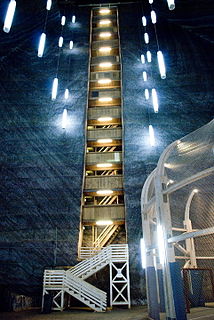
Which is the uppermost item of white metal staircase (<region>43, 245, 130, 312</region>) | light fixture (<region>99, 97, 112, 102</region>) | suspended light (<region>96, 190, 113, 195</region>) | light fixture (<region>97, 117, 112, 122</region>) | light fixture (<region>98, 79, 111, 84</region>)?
light fixture (<region>98, 79, 111, 84</region>)

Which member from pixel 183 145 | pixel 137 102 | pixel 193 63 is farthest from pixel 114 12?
pixel 183 145

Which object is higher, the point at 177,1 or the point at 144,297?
the point at 177,1

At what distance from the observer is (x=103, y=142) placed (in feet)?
66.2

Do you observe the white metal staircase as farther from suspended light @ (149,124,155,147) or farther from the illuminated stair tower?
suspended light @ (149,124,155,147)

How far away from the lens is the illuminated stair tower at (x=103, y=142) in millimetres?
17094

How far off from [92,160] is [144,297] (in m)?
10.1

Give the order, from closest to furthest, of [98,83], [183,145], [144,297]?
[183,145] < [144,297] < [98,83]

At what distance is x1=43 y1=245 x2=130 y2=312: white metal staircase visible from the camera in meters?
12.5

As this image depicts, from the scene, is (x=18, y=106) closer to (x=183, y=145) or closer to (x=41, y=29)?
(x=41, y=29)

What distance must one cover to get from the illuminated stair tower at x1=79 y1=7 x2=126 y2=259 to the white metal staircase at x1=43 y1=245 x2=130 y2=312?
1409mm

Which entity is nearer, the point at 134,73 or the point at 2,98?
the point at 2,98

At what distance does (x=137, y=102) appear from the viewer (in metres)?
20.3

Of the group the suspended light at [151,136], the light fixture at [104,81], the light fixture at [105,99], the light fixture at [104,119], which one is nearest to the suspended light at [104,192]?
the suspended light at [151,136]

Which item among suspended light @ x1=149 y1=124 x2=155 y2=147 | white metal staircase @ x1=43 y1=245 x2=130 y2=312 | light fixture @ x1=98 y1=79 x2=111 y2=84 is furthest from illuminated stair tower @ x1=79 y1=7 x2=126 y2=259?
suspended light @ x1=149 y1=124 x2=155 y2=147
